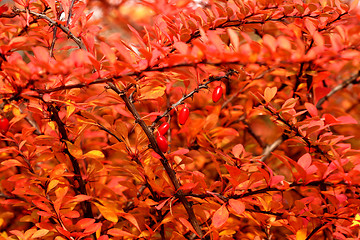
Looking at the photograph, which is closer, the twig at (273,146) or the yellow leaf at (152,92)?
the yellow leaf at (152,92)

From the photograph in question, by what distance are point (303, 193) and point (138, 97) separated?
2.82ft

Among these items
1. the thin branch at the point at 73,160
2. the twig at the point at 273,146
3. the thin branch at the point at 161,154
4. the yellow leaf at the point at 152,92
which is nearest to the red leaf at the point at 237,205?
the thin branch at the point at 161,154

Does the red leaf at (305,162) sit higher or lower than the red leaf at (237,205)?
higher

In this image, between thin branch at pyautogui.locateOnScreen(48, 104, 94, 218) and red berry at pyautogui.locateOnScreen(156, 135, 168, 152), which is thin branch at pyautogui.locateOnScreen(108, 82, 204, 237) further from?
thin branch at pyautogui.locateOnScreen(48, 104, 94, 218)

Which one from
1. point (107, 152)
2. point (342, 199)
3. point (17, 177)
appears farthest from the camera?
point (107, 152)

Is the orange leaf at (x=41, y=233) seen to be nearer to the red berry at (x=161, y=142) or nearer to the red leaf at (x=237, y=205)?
the red berry at (x=161, y=142)

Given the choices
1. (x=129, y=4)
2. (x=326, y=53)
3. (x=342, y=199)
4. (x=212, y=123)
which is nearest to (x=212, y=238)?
(x=342, y=199)

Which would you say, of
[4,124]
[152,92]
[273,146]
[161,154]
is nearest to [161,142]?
[161,154]

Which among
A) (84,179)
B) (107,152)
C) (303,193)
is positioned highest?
(84,179)

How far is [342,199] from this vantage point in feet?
2.70

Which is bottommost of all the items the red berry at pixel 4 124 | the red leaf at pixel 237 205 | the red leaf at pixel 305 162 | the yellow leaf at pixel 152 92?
the red leaf at pixel 237 205

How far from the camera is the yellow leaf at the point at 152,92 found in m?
0.88

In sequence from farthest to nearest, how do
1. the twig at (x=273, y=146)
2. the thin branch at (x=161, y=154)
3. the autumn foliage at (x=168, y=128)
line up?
1. the twig at (x=273, y=146)
2. the thin branch at (x=161, y=154)
3. the autumn foliage at (x=168, y=128)

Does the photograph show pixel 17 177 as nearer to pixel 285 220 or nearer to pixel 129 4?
pixel 285 220
